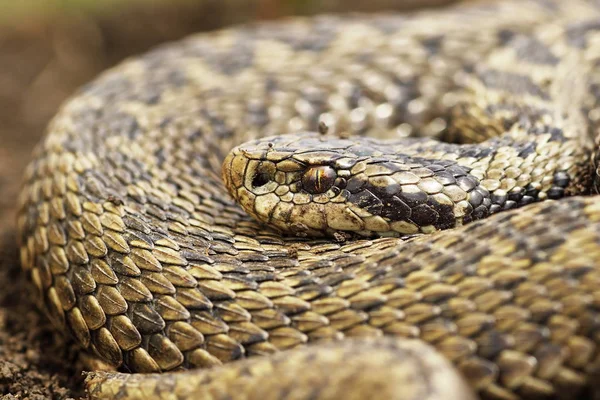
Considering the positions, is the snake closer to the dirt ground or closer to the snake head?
the snake head

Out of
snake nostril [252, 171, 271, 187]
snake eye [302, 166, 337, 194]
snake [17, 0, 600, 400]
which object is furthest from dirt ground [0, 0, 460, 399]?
snake eye [302, 166, 337, 194]

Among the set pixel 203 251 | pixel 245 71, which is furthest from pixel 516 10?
pixel 203 251

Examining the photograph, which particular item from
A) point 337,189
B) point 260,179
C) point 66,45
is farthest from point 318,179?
point 66,45

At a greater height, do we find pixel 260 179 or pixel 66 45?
pixel 66 45

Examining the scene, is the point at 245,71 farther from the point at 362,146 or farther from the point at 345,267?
the point at 345,267

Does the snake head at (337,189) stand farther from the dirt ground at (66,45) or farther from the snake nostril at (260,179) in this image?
→ the dirt ground at (66,45)

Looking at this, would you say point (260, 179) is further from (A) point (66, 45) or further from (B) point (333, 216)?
(A) point (66, 45)
